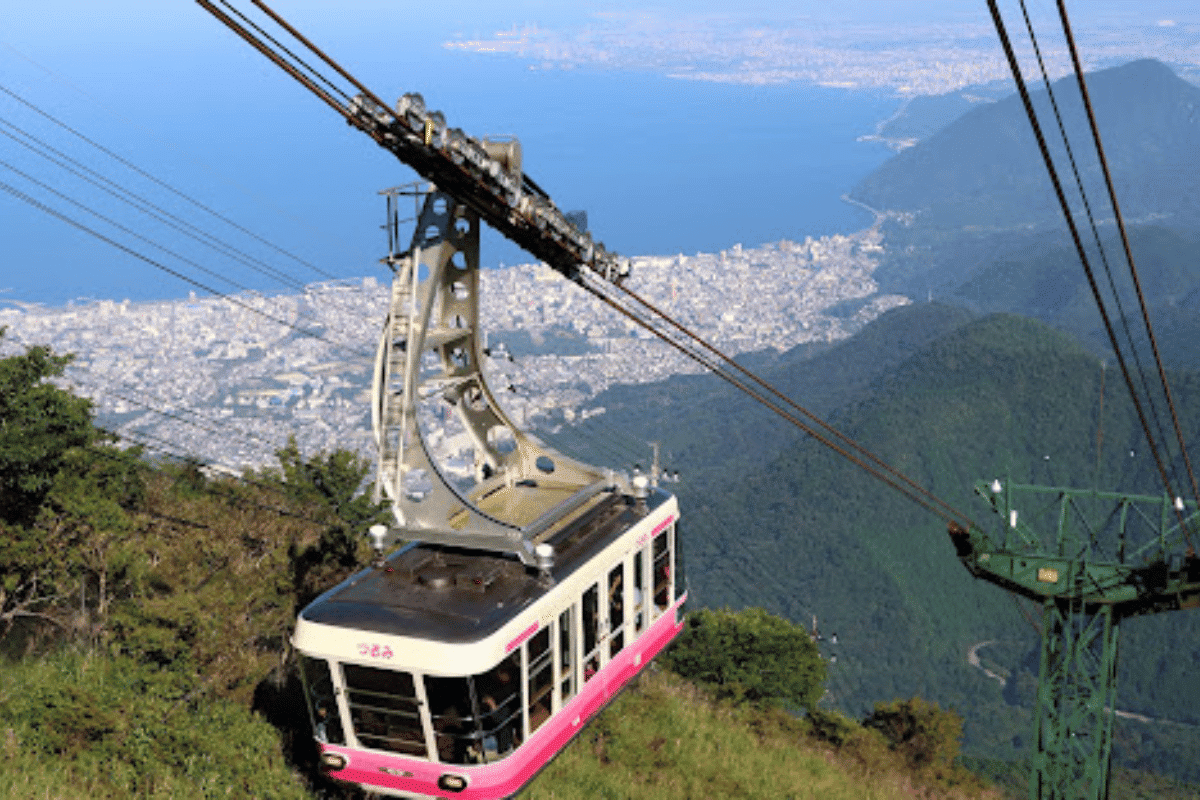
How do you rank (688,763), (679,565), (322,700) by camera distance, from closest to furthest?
(322,700)
(679,565)
(688,763)

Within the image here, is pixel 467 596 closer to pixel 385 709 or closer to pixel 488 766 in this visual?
pixel 385 709

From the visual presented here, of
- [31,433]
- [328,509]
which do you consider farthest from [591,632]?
[328,509]

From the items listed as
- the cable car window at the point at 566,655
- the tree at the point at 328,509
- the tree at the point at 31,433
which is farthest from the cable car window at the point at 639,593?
the tree at the point at 31,433

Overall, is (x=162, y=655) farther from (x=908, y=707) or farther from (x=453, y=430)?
(x=453, y=430)

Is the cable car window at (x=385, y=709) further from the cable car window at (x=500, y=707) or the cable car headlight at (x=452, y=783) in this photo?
the cable car window at (x=500, y=707)

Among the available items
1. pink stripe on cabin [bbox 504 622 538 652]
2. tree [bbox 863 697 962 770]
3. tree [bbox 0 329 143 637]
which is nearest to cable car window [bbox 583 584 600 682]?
pink stripe on cabin [bbox 504 622 538 652]

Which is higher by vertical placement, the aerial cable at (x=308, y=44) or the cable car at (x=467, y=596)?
the aerial cable at (x=308, y=44)

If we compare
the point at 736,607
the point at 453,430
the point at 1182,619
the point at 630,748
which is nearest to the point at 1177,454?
the point at 1182,619

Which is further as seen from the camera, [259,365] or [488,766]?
[259,365]

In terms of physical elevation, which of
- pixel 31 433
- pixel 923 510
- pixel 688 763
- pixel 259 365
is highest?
pixel 31 433
